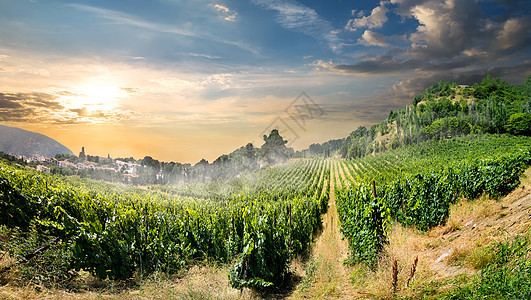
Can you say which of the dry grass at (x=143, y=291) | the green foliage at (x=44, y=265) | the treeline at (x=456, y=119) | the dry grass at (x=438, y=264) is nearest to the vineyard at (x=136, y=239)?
the green foliage at (x=44, y=265)

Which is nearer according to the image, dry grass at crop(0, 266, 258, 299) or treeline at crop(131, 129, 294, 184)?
dry grass at crop(0, 266, 258, 299)

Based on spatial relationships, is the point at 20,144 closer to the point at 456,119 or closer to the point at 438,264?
the point at 438,264

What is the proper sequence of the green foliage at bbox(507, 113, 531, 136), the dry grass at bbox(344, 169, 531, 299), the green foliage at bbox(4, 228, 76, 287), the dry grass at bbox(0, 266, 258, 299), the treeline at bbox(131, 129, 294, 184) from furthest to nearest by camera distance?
the green foliage at bbox(507, 113, 531, 136) → the treeline at bbox(131, 129, 294, 184) → the green foliage at bbox(4, 228, 76, 287) → the dry grass at bbox(0, 266, 258, 299) → the dry grass at bbox(344, 169, 531, 299)

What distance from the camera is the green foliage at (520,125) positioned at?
10038cm

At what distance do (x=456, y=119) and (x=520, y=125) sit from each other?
79.9ft

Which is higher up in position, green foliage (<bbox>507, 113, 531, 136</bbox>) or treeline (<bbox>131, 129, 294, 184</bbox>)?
green foliage (<bbox>507, 113, 531, 136</bbox>)

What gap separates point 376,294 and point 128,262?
712 centimetres

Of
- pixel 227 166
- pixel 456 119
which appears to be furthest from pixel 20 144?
pixel 456 119

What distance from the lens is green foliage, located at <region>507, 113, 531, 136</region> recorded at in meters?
100

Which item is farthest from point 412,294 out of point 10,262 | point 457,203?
point 457,203

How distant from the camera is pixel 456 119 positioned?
12406 cm

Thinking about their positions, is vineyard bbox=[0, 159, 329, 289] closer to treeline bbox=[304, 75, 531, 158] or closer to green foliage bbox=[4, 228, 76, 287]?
green foliage bbox=[4, 228, 76, 287]

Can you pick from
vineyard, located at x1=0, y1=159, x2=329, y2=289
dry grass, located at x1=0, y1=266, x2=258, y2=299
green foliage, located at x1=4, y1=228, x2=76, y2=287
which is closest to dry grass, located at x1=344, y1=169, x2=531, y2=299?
vineyard, located at x1=0, y1=159, x2=329, y2=289

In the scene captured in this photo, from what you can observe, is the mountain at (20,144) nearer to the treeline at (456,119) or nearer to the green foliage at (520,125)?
the treeline at (456,119)
